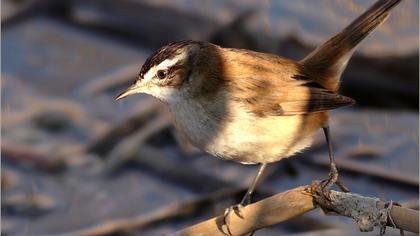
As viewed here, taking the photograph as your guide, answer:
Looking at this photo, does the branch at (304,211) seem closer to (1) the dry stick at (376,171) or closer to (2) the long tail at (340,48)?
(2) the long tail at (340,48)

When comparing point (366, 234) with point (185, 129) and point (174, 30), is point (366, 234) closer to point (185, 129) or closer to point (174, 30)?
point (185, 129)

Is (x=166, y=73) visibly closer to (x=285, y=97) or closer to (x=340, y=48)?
(x=285, y=97)

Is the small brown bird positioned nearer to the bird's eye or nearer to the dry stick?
the bird's eye

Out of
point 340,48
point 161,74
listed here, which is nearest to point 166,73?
point 161,74

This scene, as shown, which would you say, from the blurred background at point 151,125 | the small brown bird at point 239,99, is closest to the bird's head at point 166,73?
the small brown bird at point 239,99

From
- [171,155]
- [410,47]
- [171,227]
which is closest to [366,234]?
[171,227]
